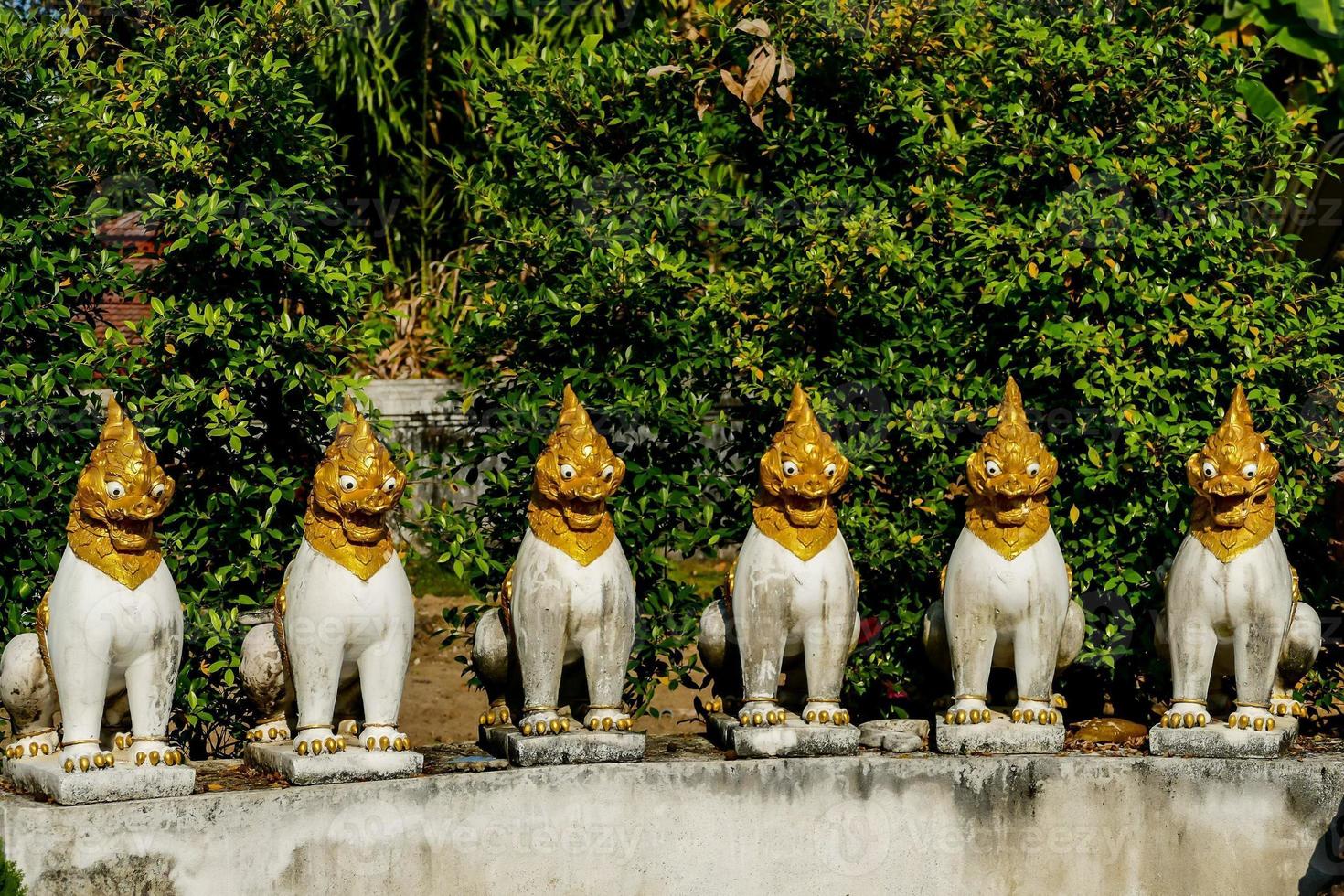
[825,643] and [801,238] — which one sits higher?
[801,238]

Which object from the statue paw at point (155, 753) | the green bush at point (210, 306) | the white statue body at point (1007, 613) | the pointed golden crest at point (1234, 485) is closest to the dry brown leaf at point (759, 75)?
the green bush at point (210, 306)

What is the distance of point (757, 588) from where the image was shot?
17.6ft

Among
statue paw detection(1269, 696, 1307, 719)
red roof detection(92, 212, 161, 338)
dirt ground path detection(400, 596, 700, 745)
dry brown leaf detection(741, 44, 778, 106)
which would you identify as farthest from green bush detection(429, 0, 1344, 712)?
dirt ground path detection(400, 596, 700, 745)

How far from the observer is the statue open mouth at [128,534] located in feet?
15.9

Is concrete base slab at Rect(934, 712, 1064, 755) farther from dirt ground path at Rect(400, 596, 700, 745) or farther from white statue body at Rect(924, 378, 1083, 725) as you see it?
dirt ground path at Rect(400, 596, 700, 745)

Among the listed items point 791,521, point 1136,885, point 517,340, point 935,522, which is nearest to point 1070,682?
point 935,522

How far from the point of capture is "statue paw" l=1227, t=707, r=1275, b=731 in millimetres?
5422

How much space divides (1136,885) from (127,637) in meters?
3.15

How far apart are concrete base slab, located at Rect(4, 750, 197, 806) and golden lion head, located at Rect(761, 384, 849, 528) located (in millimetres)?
1930

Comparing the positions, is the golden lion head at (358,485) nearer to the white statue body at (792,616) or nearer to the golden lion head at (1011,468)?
the white statue body at (792,616)

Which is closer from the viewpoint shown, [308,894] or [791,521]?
[308,894]

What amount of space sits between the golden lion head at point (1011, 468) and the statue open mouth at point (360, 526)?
6.03ft

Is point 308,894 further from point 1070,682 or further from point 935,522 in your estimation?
point 1070,682

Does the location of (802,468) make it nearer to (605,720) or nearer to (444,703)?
(605,720)
